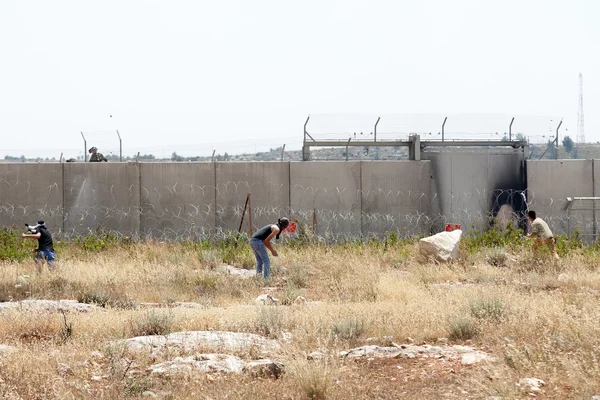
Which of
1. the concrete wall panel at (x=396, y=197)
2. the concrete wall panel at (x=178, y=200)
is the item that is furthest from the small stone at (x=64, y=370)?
the concrete wall panel at (x=396, y=197)

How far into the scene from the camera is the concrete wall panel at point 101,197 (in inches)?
958

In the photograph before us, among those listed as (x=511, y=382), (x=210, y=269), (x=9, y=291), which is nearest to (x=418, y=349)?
(x=511, y=382)

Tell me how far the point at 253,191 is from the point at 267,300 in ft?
36.9

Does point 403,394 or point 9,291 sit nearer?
point 403,394

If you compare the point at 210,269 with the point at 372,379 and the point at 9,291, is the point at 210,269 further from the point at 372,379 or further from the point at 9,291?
the point at 372,379

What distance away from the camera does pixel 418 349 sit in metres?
9.51

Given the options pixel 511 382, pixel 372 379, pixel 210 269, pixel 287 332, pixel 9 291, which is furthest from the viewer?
pixel 210 269

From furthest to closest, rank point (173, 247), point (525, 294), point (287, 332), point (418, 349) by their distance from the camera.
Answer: point (173, 247)
point (525, 294)
point (287, 332)
point (418, 349)

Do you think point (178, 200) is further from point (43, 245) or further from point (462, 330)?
point (462, 330)

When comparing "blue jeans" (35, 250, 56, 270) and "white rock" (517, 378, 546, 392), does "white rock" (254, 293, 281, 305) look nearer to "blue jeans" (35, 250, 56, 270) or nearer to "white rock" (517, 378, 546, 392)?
"blue jeans" (35, 250, 56, 270)

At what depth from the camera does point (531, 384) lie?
7.50m

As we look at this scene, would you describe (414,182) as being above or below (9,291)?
above

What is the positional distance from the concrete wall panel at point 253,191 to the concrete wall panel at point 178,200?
280 mm

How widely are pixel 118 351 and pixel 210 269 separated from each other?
A: 996 cm
